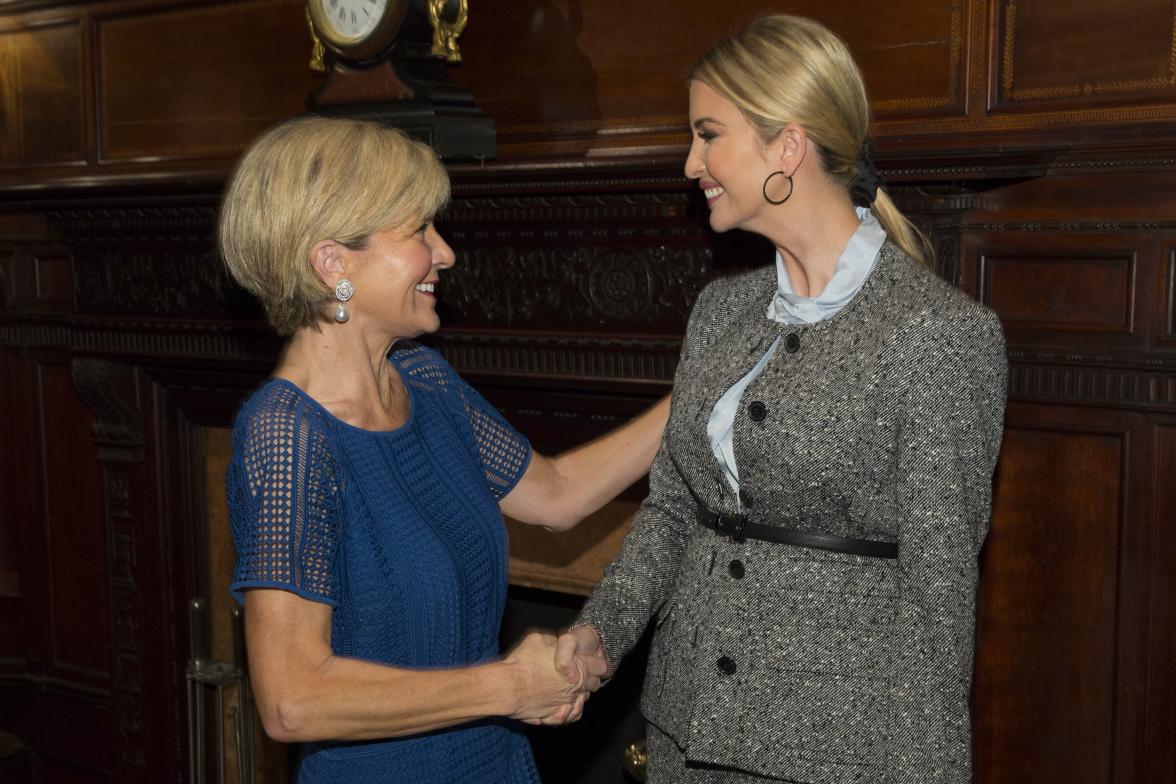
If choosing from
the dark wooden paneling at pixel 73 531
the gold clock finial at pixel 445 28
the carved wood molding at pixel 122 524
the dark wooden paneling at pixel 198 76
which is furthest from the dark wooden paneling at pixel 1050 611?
the dark wooden paneling at pixel 73 531

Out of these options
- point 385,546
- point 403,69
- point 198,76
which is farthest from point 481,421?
point 198,76

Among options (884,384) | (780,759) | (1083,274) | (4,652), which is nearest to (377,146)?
(884,384)

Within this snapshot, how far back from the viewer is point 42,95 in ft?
12.7

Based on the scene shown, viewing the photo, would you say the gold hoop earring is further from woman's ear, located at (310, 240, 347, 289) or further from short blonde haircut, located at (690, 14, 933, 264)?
woman's ear, located at (310, 240, 347, 289)

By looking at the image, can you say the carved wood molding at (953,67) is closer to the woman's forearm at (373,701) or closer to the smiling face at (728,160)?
the smiling face at (728,160)

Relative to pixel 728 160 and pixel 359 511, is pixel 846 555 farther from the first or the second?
pixel 359 511

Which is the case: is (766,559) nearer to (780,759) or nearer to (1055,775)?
(780,759)

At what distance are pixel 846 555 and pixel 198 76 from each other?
8.30 ft

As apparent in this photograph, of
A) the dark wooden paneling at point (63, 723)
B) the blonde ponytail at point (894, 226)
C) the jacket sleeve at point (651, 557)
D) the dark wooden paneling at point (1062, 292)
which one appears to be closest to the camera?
the blonde ponytail at point (894, 226)

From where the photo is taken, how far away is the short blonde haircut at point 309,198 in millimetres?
1757

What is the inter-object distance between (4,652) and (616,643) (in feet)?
9.72

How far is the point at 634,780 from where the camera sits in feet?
10.7

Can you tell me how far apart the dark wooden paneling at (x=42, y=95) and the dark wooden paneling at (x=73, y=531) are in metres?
0.66

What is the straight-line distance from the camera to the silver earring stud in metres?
1.80
